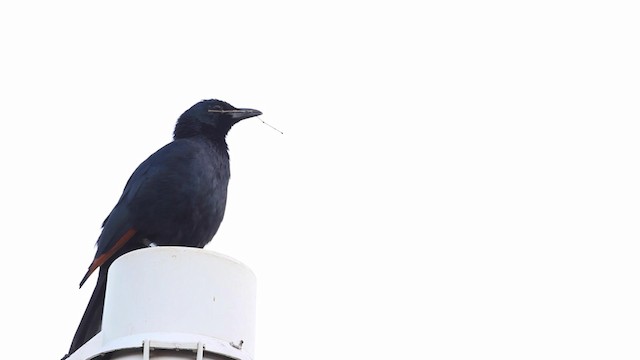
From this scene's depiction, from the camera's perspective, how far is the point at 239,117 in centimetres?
677

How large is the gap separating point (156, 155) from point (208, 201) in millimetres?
632

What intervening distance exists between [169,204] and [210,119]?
134cm

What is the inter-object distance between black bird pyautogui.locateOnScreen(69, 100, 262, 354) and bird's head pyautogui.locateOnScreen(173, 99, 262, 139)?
29cm

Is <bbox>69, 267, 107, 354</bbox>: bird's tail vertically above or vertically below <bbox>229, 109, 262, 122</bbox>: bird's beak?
below

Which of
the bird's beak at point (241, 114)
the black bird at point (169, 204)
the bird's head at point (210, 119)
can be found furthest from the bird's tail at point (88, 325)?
the bird's beak at point (241, 114)

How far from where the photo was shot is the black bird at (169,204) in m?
5.32

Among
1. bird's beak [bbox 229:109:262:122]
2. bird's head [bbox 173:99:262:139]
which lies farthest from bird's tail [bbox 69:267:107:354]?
bird's beak [bbox 229:109:262:122]

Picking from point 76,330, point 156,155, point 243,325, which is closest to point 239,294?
point 243,325

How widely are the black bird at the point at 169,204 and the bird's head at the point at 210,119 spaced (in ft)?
0.94

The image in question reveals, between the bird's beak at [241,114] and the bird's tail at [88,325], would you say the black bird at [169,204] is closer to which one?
the bird's tail at [88,325]

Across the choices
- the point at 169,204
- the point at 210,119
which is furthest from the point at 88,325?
the point at 210,119

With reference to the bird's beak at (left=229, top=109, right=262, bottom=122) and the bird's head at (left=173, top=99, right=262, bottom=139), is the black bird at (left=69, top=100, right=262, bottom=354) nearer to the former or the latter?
the bird's head at (left=173, top=99, right=262, bottom=139)

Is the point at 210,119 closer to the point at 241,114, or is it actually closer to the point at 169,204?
the point at 241,114

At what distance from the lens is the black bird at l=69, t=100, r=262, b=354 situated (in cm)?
532
